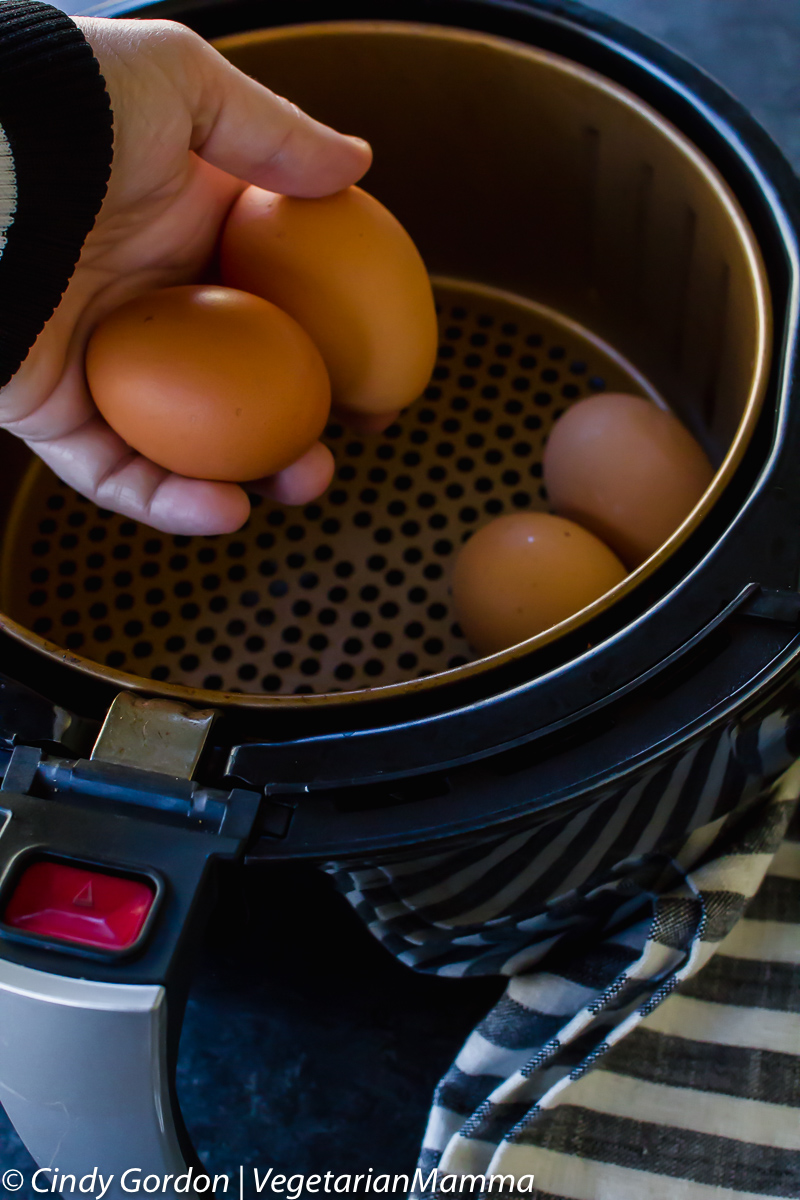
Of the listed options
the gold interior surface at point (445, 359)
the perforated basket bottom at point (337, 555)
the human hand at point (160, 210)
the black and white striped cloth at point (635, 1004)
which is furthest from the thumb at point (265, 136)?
the black and white striped cloth at point (635, 1004)

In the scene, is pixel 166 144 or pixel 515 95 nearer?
pixel 166 144

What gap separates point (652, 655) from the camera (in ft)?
1.59

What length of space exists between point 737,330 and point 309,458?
0.33 metres

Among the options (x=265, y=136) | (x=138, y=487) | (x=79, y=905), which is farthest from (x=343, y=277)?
(x=79, y=905)

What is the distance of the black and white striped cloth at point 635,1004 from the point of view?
543mm

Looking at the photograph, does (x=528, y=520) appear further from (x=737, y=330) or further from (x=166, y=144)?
(x=166, y=144)

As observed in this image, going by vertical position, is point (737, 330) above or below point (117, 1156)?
above

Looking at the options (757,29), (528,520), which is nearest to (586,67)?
(528,520)

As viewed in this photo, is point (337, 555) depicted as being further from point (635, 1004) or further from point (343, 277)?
point (635, 1004)

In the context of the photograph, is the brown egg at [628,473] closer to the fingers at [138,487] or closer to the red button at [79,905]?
the fingers at [138,487]

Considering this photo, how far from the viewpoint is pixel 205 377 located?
0.59 m

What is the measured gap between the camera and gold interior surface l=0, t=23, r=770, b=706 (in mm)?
732

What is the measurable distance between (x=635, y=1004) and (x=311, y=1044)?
0.73ft

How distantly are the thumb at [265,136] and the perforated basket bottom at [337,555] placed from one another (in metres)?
0.26
